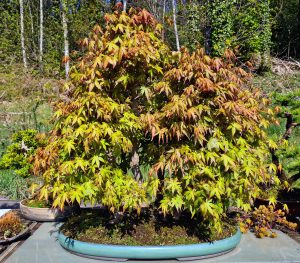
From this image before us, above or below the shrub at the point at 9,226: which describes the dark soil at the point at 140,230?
above

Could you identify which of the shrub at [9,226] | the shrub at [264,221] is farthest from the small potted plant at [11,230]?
the shrub at [264,221]

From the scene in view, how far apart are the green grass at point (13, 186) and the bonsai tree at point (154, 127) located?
96.8 inches

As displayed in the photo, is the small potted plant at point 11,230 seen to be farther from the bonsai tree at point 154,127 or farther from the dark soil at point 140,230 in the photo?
the bonsai tree at point 154,127

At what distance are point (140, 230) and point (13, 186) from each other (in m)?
2.95

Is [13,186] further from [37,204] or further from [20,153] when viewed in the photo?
[37,204]

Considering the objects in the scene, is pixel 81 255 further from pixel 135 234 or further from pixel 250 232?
pixel 250 232

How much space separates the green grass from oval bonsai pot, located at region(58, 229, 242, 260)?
2.61 m

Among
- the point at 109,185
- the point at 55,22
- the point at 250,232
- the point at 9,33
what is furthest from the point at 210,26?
the point at 109,185

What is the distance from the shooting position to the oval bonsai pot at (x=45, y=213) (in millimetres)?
4809

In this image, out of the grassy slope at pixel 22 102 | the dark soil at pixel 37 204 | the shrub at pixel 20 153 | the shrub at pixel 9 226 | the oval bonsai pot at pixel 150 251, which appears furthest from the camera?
the grassy slope at pixel 22 102

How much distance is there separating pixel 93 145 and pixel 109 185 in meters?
0.36

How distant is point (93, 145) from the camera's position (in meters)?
3.54

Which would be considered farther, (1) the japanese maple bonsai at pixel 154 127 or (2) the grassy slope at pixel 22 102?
(2) the grassy slope at pixel 22 102

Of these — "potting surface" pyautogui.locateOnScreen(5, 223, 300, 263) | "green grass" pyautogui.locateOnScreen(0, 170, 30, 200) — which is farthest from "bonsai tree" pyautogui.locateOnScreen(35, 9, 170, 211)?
"green grass" pyautogui.locateOnScreen(0, 170, 30, 200)
